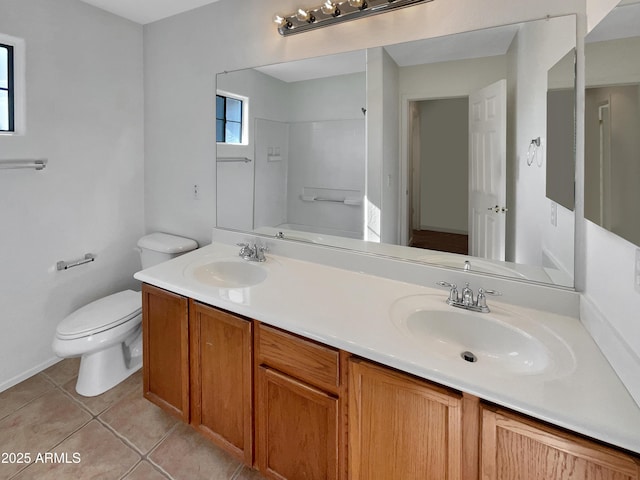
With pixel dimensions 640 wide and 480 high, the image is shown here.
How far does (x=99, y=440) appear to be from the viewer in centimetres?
165

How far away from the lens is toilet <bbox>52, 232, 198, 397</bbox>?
1.80 m

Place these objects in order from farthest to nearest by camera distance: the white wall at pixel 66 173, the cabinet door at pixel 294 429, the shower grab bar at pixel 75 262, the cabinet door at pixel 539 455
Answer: the shower grab bar at pixel 75 262
the white wall at pixel 66 173
the cabinet door at pixel 294 429
the cabinet door at pixel 539 455

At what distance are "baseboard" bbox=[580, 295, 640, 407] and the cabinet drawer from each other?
0.74m

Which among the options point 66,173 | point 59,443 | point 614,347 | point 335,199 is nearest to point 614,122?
point 614,347

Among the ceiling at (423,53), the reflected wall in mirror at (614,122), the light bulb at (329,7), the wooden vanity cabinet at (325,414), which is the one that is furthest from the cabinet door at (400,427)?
the light bulb at (329,7)

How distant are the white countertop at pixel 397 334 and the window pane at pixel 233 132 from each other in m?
0.79

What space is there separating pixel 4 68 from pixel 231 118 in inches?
49.4

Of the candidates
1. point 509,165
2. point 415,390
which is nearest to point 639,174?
point 509,165

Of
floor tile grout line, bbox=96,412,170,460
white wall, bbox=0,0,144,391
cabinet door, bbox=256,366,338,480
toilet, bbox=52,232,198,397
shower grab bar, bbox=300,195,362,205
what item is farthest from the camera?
white wall, bbox=0,0,144,391

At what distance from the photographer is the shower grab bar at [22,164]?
1780mm

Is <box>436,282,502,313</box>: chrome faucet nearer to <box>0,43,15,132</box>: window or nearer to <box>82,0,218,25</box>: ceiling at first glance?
<box>82,0,218,25</box>: ceiling

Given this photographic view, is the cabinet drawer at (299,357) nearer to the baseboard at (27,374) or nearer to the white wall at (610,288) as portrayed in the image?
the white wall at (610,288)

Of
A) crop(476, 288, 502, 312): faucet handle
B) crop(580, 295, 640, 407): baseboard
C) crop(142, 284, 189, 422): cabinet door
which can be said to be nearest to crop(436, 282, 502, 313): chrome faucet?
crop(476, 288, 502, 312): faucet handle

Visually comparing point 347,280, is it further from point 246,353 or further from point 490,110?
point 490,110
